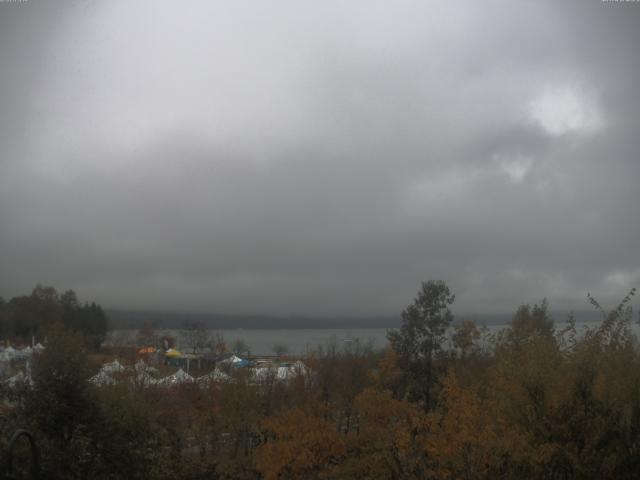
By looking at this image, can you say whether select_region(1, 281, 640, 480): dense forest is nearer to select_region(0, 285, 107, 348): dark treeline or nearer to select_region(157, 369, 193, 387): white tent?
select_region(157, 369, 193, 387): white tent

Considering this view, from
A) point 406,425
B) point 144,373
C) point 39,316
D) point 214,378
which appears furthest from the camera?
point 39,316

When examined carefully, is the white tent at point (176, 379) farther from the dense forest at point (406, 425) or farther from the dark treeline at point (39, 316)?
the dark treeline at point (39, 316)

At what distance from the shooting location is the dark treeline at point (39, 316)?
178 ft

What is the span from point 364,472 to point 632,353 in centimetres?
1138

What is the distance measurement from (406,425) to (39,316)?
44999mm

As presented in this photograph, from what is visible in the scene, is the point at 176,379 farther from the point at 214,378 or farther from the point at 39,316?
the point at 39,316

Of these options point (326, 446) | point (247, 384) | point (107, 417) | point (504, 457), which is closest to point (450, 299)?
point (247, 384)

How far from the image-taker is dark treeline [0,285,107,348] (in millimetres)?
54219

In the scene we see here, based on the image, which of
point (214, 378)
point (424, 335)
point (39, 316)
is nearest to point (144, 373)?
point (214, 378)

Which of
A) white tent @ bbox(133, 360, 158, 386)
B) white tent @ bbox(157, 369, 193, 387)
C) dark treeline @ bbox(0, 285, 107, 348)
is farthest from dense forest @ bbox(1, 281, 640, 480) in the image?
dark treeline @ bbox(0, 285, 107, 348)

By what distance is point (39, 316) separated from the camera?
58000mm

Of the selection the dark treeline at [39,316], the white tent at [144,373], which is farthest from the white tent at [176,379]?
the dark treeline at [39,316]

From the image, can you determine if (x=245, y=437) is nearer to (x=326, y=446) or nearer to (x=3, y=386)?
(x=326, y=446)

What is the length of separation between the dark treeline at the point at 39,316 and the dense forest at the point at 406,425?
92.0 ft
